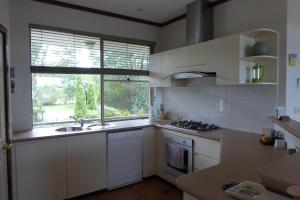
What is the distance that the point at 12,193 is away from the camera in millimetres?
2457

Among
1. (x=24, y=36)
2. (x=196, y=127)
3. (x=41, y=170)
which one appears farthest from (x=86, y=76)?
(x=196, y=127)

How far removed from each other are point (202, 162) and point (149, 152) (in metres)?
1.02

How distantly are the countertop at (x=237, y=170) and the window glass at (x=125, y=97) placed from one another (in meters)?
2.08

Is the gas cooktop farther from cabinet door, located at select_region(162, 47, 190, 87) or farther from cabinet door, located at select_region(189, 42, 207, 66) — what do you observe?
cabinet door, located at select_region(189, 42, 207, 66)

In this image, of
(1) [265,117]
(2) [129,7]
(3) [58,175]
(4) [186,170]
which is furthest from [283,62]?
(3) [58,175]

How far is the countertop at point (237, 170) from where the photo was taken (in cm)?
101

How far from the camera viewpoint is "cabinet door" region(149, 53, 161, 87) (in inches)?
147

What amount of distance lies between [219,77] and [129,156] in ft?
5.68

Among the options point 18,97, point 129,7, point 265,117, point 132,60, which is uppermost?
point 129,7

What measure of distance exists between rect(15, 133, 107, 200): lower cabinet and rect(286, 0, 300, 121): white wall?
2374mm

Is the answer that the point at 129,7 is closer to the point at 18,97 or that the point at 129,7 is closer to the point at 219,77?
the point at 219,77

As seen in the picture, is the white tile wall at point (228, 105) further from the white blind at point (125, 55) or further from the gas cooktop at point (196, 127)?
the white blind at point (125, 55)

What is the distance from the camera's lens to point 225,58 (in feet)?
8.59

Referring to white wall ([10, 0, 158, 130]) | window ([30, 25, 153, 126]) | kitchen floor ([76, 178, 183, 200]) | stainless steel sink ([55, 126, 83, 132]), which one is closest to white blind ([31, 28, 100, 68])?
window ([30, 25, 153, 126])
